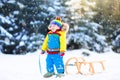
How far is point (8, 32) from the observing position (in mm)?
13680

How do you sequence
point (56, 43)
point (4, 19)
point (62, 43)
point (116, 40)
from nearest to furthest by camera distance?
point (62, 43)
point (56, 43)
point (4, 19)
point (116, 40)

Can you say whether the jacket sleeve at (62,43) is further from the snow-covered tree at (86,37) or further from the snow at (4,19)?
the snow-covered tree at (86,37)

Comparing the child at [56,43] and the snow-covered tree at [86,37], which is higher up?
the child at [56,43]

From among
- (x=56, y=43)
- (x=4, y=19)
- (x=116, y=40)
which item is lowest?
(x=116, y=40)

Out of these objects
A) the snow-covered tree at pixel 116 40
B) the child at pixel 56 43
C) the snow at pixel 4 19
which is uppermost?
the snow at pixel 4 19

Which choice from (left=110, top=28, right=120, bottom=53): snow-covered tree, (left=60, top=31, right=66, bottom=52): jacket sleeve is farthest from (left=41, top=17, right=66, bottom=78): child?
(left=110, top=28, right=120, bottom=53): snow-covered tree

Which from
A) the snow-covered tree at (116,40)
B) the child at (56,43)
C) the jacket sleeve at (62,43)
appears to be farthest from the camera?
the snow-covered tree at (116,40)

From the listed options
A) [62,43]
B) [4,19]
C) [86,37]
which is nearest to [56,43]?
[62,43]

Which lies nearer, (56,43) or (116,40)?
(56,43)

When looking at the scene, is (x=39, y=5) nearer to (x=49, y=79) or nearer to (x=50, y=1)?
(x=50, y=1)

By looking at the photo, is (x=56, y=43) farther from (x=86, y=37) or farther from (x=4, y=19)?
(x=86, y=37)

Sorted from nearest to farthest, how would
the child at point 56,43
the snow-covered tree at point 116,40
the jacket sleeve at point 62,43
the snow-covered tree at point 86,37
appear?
the jacket sleeve at point 62,43 → the child at point 56,43 → the snow-covered tree at point 86,37 → the snow-covered tree at point 116,40

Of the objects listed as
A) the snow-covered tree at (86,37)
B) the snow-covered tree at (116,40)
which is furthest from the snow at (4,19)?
the snow-covered tree at (116,40)

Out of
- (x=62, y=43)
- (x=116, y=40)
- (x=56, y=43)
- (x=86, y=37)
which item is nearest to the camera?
(x=62, y=43)
